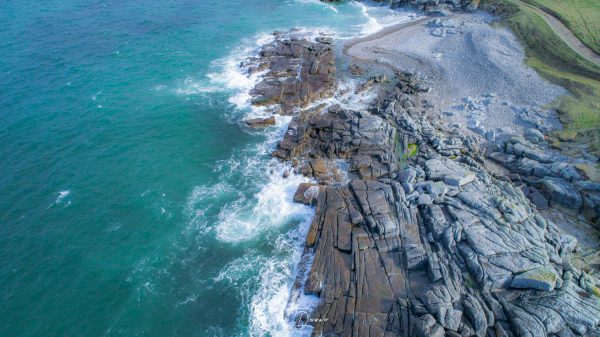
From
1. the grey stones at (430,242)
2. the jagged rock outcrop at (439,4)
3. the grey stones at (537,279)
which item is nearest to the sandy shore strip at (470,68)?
the jagged rock outcrop at (439,4)

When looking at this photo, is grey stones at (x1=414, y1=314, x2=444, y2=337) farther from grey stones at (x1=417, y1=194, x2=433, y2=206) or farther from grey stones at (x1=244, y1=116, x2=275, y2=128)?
grey stones at (x1=244, y1=116, x2=275, y2=128)

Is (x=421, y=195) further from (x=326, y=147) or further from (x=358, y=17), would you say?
(x=358, y=17)

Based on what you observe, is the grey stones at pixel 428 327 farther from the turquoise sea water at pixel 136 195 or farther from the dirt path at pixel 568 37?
the dirt path at pixel 568 37

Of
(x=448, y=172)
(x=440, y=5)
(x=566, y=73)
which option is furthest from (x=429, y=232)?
(x=440, y=5)

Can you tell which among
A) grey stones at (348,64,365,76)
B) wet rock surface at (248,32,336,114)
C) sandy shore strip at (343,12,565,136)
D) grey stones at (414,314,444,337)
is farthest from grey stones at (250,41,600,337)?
grey stones at (348,64,365,76)

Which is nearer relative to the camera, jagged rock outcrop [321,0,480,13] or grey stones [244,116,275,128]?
grey stones [244,116,275,128]

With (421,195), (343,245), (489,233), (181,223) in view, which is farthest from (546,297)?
(181,223)
